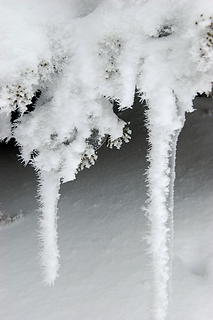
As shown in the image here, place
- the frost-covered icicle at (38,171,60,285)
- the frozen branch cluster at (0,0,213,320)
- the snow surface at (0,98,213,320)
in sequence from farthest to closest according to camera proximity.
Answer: the snow surface at (0,98,213,320), the frost-covered icicle at (38,171,60,285), the frozen branch cluster at (0,0,213,320)

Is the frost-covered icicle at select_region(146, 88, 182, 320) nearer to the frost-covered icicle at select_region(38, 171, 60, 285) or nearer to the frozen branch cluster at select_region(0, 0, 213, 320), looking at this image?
the frozen branch cluster at select_region(0, 0, 213, 320)

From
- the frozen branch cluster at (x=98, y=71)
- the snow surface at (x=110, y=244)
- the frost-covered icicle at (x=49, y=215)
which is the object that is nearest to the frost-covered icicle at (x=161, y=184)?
the frozen branch cluster at (x=98, y=71)

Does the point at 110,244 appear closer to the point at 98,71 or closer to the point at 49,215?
the point at 49,215

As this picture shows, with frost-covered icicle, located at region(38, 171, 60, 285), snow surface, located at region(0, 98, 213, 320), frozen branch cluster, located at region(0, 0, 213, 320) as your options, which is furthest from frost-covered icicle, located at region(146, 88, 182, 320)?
frost-covered icicle, located at region(38, 171, 60, 285)

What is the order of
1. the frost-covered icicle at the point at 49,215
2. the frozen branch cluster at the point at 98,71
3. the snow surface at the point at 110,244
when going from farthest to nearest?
1. the snow surface at the point at 110,244
2. the frost-covered icicle at the point at 49,215
3. the frozen branch cluster at the point at 98,71

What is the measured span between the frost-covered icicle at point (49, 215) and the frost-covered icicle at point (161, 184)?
391 mm

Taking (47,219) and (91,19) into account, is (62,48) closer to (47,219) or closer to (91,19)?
(91,19)

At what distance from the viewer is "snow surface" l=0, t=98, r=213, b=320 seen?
7.30 feet

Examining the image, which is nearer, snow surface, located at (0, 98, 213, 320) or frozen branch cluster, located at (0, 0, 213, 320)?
frozen branch cluster, located at (0, 0, 213, 320)

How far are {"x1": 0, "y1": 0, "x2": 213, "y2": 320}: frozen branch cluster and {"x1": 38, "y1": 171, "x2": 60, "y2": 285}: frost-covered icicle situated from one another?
17 mm

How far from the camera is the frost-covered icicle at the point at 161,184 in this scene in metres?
1.71

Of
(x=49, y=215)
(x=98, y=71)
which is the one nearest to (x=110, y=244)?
(x=49, y=215)

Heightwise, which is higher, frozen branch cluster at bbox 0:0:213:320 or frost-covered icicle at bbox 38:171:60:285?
frozen branch cluster at bbox 0:0:213:320

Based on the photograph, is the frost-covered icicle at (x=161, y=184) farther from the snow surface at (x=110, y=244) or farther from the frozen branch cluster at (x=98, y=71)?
the snow surface at (x=110, y=244)
